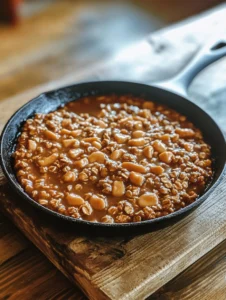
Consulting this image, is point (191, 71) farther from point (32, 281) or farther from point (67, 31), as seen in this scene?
point (67, 31)

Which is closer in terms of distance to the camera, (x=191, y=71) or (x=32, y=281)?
(x=32, y=281)

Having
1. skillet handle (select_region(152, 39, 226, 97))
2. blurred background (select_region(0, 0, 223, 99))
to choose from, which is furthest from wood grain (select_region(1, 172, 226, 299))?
blurred background (select_region(0, 0, 223, 99))

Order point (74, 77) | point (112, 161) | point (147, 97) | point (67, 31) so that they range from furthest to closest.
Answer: point (67, 31) → point (74, 77) → point (147, 97) → point (112, 161)

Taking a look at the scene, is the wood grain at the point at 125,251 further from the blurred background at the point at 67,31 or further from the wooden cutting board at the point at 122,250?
the blurred background at the point at 67,31

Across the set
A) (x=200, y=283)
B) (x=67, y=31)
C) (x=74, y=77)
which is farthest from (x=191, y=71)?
(x=67, y=31)

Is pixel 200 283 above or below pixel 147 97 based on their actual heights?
below

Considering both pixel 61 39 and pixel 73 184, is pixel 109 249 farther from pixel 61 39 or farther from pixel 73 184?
pixel 61 39

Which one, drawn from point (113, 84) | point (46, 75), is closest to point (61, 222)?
point (113, 84)
